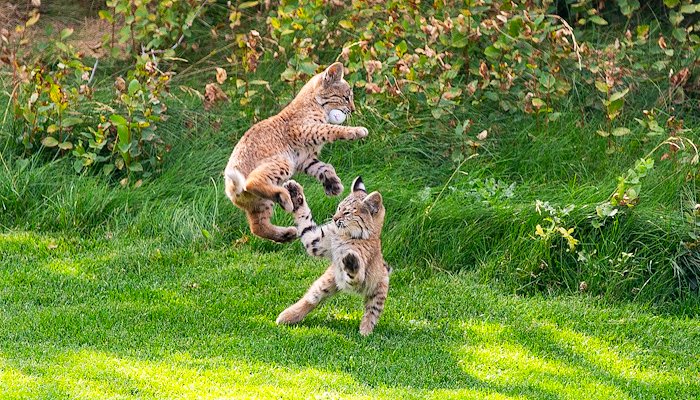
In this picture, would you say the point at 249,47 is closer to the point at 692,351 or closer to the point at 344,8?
the point at 344,8

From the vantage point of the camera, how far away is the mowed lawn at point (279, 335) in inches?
320

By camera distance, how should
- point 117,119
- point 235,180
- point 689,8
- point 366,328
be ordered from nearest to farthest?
point 235,180 → point 366,328 → point 117,119 → point 689,8

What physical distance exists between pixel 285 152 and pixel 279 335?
56.8 inches

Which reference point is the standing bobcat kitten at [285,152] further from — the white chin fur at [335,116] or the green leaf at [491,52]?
the green leaf at [491,52]

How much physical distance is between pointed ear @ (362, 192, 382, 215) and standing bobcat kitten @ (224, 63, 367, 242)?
0.50 m

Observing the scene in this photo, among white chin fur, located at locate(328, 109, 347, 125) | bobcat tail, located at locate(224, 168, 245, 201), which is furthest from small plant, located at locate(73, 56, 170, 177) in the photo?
bobcat tail, located at locate(224, 168, 245, 201)

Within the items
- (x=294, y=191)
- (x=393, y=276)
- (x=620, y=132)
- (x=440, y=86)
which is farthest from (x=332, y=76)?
(x=620, y=132)

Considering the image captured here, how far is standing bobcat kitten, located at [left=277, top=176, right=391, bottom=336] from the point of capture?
8766 millimetres

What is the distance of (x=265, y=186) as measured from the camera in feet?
26.5

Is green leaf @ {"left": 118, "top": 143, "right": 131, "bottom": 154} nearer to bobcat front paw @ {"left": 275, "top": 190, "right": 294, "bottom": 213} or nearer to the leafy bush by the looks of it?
the leafy bush

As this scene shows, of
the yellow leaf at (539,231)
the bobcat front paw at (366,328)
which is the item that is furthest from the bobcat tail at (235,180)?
the yellow leaf at (539,231)

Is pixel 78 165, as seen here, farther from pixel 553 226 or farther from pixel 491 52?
pixel 553 226

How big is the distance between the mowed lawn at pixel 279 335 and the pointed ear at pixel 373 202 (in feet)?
3.10

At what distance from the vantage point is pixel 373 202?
913 centimetres
